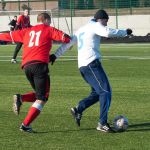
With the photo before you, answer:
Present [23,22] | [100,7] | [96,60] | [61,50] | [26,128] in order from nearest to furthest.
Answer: [26,128], [96,60], [61,50], [23,22], [100,7]

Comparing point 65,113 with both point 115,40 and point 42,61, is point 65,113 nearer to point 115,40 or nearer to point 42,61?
point 42,61

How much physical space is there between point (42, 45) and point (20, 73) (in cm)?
1050

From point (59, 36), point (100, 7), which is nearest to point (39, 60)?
point (59, 36)

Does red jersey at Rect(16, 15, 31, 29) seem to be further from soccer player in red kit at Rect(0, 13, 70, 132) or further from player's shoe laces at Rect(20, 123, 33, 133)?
player's shoe laces at Rect(20, 123, 33, 133)

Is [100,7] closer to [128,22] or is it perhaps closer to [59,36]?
[128,22]

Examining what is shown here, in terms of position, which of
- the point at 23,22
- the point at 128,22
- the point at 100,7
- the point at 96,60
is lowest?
the point at 128,22

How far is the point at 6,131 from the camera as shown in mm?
→ 10555

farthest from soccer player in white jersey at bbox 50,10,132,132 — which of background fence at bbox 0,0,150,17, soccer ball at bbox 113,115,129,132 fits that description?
background fence at bbox 0,0,150,17

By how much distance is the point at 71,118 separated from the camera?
11.9 m

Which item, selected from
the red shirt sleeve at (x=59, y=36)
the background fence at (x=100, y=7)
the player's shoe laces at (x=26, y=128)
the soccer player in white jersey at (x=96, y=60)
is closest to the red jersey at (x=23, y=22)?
the soccer player in white jersey at (x=96, y=60)

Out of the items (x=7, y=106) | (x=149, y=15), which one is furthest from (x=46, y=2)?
(x=7, y=106)

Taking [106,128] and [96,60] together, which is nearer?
[106,128]

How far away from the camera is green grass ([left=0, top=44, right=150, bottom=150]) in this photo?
9.52 metres

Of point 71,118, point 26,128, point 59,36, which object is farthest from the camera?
point 71,118
